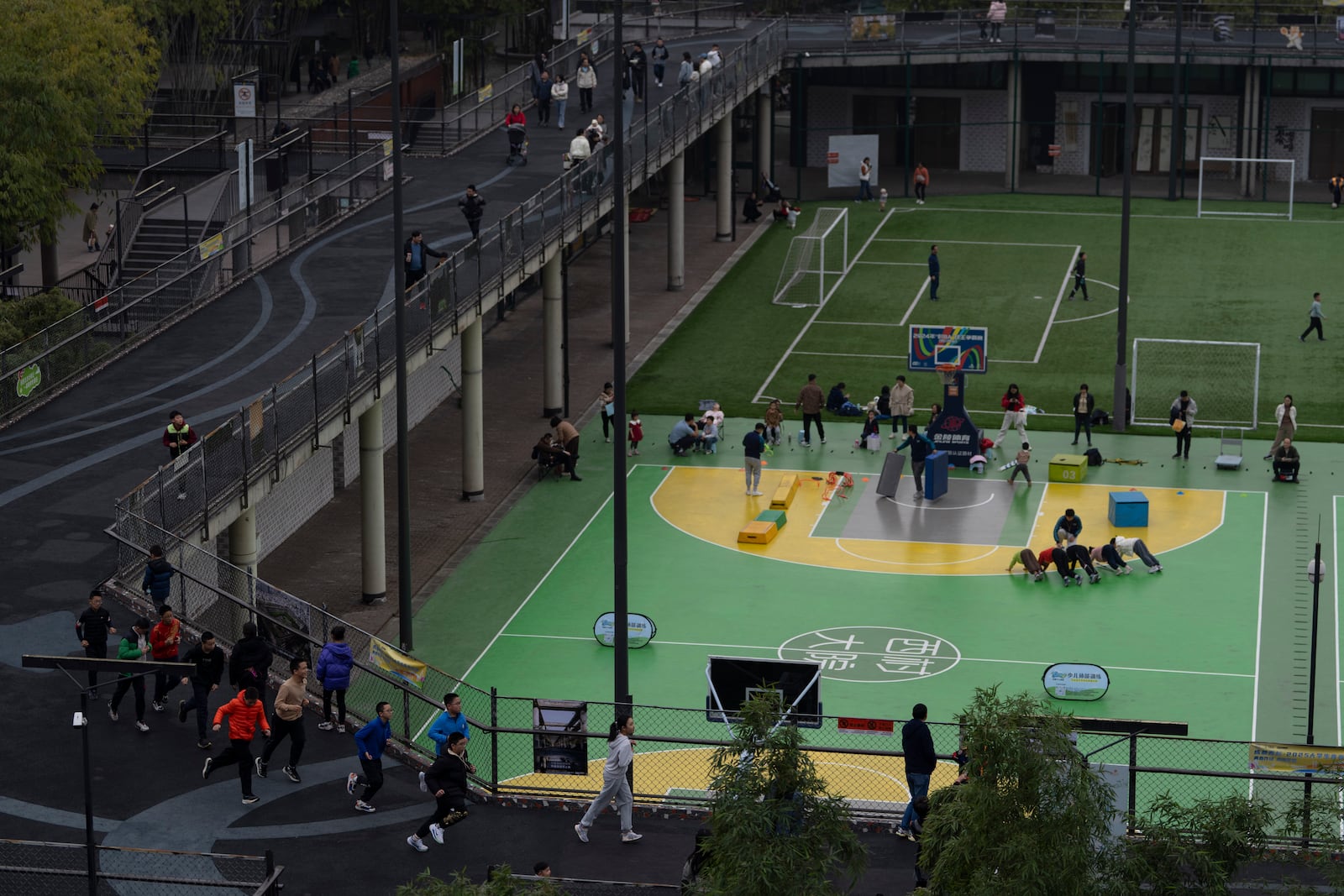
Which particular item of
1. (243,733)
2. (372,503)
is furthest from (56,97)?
(243,733)

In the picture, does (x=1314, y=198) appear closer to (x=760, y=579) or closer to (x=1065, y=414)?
(x=1065, y=414)

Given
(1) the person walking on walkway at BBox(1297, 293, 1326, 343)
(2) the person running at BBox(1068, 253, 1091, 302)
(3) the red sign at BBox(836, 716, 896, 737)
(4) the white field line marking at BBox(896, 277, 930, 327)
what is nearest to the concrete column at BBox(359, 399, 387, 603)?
(3) the red sign at BBox(836, 716, 896, 737)

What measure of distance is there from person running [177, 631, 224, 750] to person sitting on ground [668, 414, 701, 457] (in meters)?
19.7

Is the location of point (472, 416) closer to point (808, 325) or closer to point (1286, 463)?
point (808, 325)

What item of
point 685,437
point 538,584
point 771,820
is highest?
point 771,820

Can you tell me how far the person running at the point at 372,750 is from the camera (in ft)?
80.9

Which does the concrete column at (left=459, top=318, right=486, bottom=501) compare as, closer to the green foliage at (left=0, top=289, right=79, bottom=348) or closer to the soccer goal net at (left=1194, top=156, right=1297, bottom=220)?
the green foliage at (left=0, top=289, right=79, bottom=348)

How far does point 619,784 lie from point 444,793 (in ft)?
6.68

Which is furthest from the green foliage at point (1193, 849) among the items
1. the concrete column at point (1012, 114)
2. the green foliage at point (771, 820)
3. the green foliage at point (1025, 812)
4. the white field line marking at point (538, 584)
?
the concrete column at point (1012, 114)

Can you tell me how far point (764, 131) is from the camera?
69.9 m

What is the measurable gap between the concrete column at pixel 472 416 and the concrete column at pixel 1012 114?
115 ft

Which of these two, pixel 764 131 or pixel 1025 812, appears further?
pixel 764 131

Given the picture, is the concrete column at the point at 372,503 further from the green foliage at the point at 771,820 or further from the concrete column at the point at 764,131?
the concrete column at the point at 764,131

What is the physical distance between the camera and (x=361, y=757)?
24.7 metres
